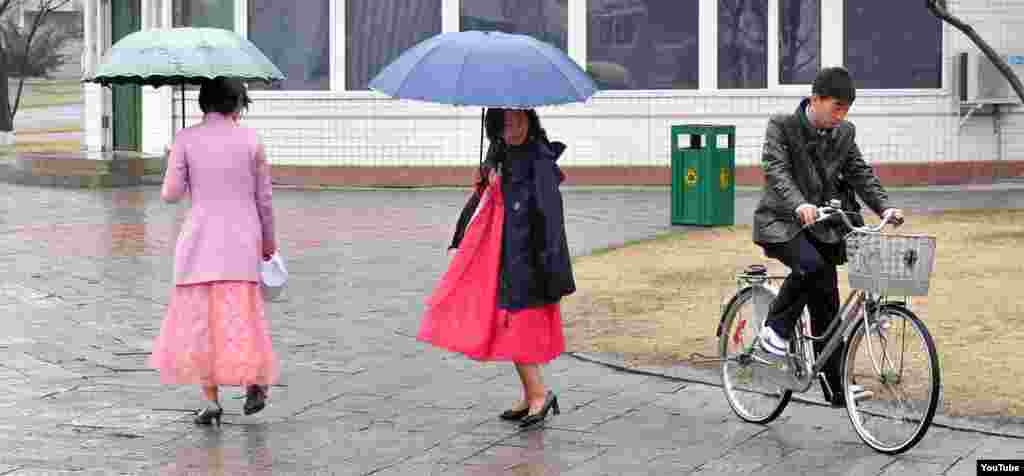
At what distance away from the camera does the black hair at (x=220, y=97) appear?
350 inches

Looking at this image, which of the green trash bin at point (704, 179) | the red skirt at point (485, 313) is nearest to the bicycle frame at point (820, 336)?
the red skirt at point (485, 313)

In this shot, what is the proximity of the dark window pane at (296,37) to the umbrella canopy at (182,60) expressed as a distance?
16.4m

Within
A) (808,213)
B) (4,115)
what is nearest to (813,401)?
(808,213)

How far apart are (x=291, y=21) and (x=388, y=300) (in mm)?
13063

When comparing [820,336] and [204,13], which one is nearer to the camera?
[820,336]

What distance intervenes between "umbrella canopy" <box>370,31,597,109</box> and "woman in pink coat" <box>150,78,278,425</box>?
74cm

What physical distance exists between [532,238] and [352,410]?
50.2 inches

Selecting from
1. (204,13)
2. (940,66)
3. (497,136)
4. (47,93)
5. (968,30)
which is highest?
(47,93)

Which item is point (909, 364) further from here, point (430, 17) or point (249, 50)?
point (430, 17)

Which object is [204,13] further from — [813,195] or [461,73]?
[813,195]

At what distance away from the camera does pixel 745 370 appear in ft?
29.2

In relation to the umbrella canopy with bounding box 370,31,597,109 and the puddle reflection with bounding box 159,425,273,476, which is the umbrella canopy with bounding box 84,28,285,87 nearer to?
the umbrella canopy with bounding box 370,31,597,109

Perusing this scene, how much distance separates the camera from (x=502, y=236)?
891 centimetres

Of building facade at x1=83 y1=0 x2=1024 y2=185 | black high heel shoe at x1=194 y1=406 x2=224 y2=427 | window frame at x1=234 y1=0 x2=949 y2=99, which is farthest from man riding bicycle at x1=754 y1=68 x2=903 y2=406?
window frame at x1=234 y1=0 x2=949 y2=99
